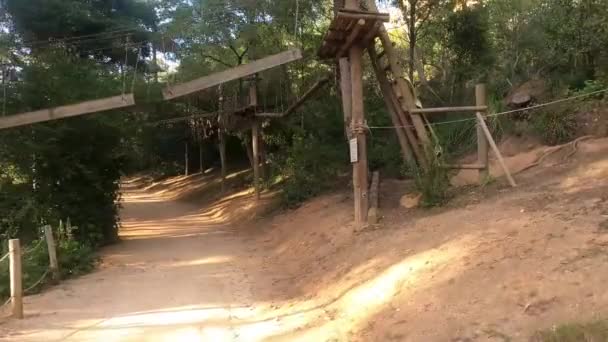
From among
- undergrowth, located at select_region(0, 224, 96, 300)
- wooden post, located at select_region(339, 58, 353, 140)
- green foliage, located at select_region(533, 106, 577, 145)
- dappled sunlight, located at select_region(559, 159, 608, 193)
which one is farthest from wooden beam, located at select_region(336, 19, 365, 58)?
undergrowth, located at select_region(0, 224, 96, 300)

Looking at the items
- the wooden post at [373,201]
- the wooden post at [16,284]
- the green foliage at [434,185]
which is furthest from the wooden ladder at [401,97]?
the wooden post at [16,284]

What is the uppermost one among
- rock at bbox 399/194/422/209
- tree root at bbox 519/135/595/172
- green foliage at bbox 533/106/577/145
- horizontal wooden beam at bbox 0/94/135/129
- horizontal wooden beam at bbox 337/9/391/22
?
horizontal wooden beam at bbox 337/9/391/22

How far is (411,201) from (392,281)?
4.80 meters

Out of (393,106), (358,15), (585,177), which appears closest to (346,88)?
(393,106)

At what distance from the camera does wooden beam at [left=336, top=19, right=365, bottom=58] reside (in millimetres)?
10578

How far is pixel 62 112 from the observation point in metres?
12.2

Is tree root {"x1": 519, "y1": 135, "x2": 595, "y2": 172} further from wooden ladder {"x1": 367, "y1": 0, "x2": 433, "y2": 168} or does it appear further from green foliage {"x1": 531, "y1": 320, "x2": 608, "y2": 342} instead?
green foliage {"x1": 531, "y1": 320, "x2": 608, "y2": 342}

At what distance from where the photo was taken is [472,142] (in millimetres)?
13945

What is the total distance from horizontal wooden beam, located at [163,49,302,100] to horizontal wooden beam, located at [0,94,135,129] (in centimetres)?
109

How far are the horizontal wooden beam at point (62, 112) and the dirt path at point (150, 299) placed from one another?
364cm

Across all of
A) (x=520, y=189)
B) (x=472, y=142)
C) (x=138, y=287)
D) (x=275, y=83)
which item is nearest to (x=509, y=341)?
(x=520, y=189)

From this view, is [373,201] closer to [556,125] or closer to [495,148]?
[495,148]

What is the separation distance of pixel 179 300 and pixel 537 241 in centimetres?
540

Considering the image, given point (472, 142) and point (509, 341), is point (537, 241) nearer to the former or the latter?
point (509, 341)
